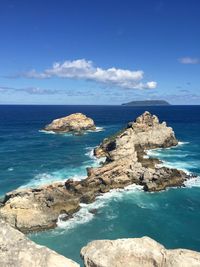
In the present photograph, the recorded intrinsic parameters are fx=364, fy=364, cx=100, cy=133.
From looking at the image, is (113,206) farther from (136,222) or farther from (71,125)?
(71,125)

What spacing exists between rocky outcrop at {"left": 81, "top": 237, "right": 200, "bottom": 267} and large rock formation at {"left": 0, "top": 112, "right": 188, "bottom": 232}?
3881 centimetres

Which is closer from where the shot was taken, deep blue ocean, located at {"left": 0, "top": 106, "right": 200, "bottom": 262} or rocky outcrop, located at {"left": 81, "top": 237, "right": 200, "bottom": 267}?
rocky outcrop, located at {"left": 81, "top": 237, "right": 200, "bottom": 267}

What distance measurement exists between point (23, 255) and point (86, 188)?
5246cm

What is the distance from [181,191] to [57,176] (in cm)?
2928

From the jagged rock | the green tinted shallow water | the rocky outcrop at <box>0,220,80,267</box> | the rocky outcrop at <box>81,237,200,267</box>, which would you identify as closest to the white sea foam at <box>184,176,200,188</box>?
the green tinted shallow water

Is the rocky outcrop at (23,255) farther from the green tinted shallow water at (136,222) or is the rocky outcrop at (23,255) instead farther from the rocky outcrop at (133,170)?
the rocky outcrop at (133,170)

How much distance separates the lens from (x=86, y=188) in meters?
70.8

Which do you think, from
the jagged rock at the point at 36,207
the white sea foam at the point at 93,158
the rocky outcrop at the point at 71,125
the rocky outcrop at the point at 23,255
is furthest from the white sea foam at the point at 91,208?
the rocky outcrop at the point at 71,125

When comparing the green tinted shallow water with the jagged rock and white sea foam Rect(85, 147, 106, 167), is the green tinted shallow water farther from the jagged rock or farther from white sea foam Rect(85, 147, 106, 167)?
white sea foam Rect(85, 147, 106, 167)

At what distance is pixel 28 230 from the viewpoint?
55.5 meters

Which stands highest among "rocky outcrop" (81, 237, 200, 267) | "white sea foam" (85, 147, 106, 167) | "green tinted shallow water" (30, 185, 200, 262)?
"rocky outcrop" (81, 237, 200, 267)

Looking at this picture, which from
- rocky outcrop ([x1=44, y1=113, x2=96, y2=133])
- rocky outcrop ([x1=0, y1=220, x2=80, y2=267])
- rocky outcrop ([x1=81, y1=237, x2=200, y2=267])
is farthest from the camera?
rocky outcrop ([x1=44, y1=113, x2=96, y2=133])

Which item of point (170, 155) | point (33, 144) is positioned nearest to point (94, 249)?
point (170, 155)

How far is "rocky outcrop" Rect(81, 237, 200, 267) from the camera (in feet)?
61.3
